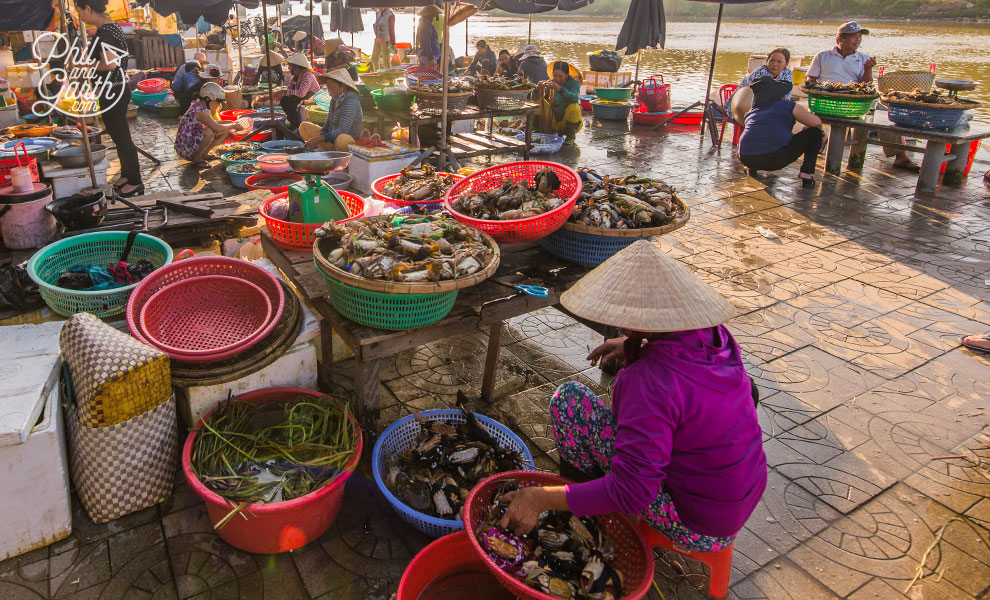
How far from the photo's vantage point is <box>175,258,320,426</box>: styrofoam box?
2795mm

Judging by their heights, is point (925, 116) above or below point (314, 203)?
above

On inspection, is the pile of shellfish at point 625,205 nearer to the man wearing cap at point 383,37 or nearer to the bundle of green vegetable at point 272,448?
the bundle of green vegetable at point 272,448

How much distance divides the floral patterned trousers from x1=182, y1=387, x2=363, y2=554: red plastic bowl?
85cm

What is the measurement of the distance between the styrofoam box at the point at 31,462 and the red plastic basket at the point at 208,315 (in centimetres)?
45

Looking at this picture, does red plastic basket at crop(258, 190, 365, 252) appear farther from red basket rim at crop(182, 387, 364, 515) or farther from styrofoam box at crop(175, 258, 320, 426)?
red basket rim at crop(182, 387, 364, 515)

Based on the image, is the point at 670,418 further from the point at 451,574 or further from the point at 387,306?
the point at 387,306

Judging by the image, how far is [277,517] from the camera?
2350mm

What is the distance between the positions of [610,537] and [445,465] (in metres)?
0.79

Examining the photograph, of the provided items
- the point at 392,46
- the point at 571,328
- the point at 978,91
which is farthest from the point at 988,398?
the point at 392,46

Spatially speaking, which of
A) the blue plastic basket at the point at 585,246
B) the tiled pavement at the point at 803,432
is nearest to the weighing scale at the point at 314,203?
the tiled pavement at the point at 803,432

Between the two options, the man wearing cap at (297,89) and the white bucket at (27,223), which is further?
the man wearing cap at (297,89)

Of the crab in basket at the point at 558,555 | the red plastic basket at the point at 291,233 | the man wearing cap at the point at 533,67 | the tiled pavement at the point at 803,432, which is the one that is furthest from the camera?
the man wearing cap at the point at 533,67

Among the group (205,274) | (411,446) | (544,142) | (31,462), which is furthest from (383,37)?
(31,462)

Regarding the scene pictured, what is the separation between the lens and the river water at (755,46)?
18344 mm
